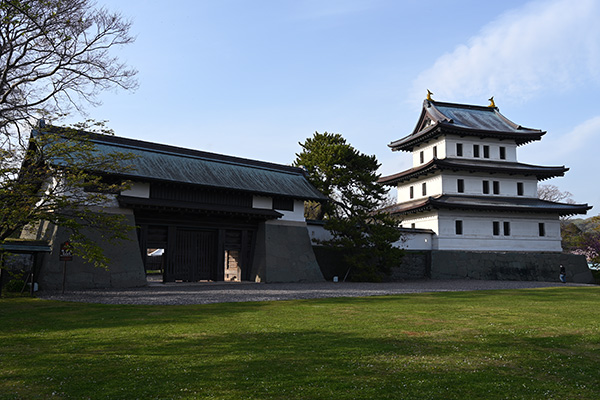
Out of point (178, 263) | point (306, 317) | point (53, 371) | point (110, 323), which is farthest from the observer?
point (178, 263)

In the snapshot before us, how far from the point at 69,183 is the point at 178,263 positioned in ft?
38.1

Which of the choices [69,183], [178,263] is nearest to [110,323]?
[69,183]

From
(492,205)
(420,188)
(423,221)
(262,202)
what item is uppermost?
(420,188)

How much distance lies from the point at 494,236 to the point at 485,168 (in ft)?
18.3

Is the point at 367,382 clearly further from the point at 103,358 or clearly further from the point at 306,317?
the point at 306,317

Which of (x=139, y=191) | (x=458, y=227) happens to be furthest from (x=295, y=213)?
(x=458, y=227)

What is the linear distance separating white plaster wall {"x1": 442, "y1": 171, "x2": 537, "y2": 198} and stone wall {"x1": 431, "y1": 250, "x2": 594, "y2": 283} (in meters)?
5.17

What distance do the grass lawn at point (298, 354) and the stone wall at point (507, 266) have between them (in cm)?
2144

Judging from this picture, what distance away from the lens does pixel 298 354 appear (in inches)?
273

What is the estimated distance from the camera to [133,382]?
547 cm

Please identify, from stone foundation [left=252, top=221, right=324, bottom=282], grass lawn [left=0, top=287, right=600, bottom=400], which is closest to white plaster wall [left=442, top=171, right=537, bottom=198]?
stone foundation [left=252, top=221, right=324, bottom=282]

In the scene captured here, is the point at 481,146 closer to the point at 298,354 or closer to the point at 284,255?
the point at 284,255

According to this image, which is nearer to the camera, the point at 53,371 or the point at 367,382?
the point at 367,382

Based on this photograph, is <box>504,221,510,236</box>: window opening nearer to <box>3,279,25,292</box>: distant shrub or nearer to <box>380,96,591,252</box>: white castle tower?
<box>380,96,591,252</box>: white castle tower
